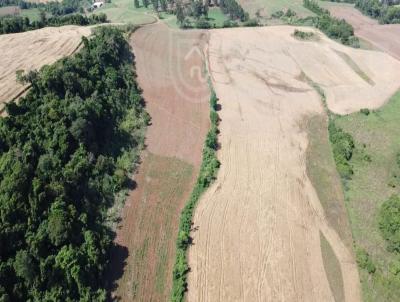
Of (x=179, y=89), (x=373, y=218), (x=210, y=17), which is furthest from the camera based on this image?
(x=210, y=17)

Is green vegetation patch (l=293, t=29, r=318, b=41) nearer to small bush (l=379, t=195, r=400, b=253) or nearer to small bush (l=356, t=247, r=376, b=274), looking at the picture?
small bush (l=379, t=195, r=400, b=253)

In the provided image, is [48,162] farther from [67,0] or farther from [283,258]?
[67,0]

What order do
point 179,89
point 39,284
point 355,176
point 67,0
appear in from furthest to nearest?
point 67,0 < point 179,89 < point 355,176 < point 39,284

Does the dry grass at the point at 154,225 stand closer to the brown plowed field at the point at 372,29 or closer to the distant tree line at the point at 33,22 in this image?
the distant tree line at the point at 33,22

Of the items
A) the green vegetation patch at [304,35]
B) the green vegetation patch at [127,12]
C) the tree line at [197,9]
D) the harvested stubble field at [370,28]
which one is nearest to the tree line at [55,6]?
the green vegetation patch at [127,12]

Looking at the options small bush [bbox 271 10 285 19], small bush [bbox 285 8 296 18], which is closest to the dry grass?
small bush [bbox 285 8 296 18]

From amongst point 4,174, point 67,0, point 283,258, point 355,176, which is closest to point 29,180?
point 4,174
